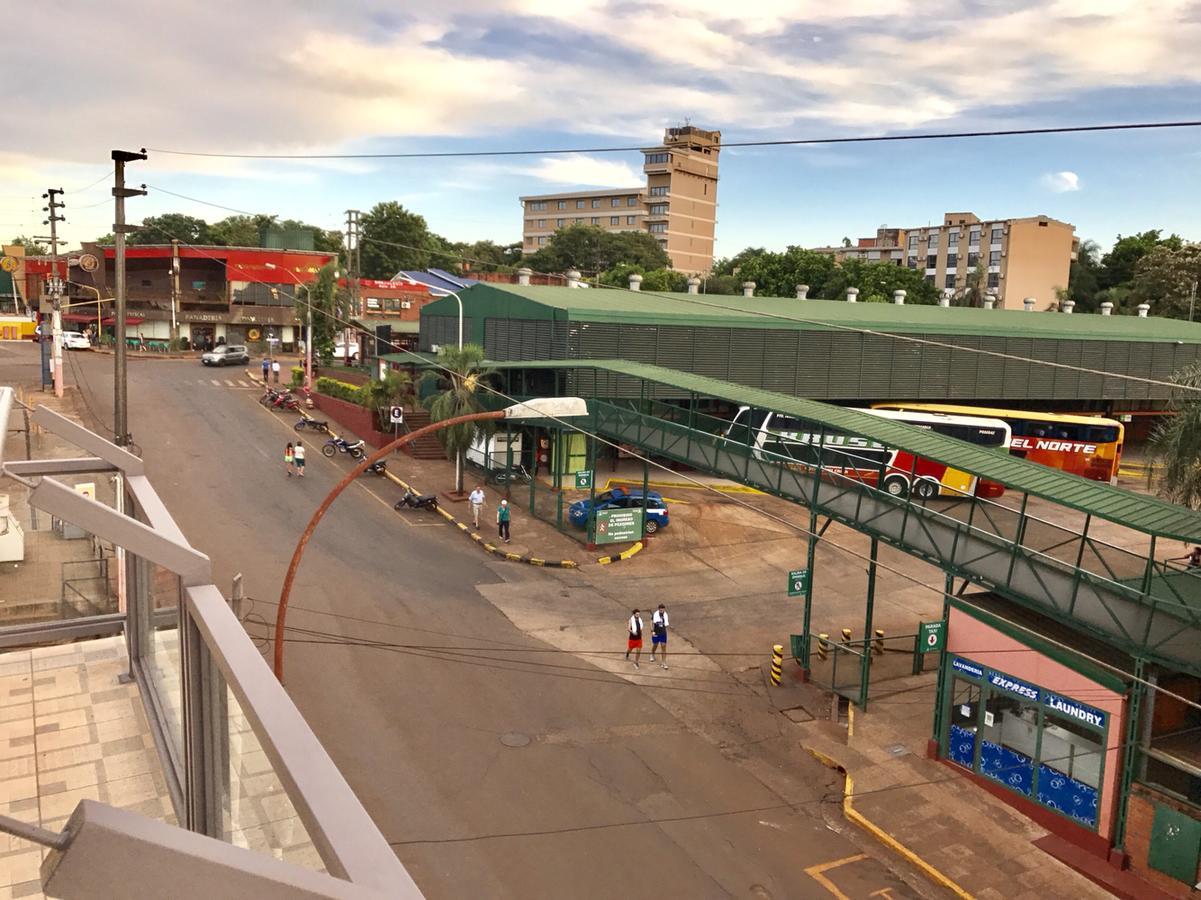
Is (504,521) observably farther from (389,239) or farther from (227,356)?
(389,239)

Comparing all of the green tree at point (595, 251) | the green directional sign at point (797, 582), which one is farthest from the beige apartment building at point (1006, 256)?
the green directional sign at point (797, 582)

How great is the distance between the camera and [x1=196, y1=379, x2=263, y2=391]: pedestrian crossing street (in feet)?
165

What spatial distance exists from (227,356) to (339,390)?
19.0 metres

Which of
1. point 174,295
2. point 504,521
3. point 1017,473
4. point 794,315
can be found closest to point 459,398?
point 504,521

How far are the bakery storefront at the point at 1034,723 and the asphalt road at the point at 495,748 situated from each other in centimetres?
306

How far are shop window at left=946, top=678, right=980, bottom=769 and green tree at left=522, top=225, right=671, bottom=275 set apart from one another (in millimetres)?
98525

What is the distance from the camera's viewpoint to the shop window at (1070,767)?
14.9 m

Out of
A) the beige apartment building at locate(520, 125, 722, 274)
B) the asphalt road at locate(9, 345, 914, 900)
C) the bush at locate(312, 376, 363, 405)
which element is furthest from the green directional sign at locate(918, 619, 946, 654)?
the beige apartment building at locate(520, 125, 722, 274)

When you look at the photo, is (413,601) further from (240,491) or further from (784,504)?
(784,504)

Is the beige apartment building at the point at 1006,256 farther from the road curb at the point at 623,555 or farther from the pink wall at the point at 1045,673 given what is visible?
the pink wall at the point at 1045,673

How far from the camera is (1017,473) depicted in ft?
56.0

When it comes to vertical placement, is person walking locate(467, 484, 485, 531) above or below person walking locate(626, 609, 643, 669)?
above

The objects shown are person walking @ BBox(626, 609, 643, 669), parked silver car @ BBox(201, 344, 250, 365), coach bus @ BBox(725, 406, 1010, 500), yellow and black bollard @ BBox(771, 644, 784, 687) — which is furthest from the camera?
parked silver car @ BBox(201, 344, 250, 365)

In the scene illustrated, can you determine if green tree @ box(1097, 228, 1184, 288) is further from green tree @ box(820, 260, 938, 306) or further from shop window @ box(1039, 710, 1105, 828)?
shop window @ box(1039, 710, 1105, 828)
